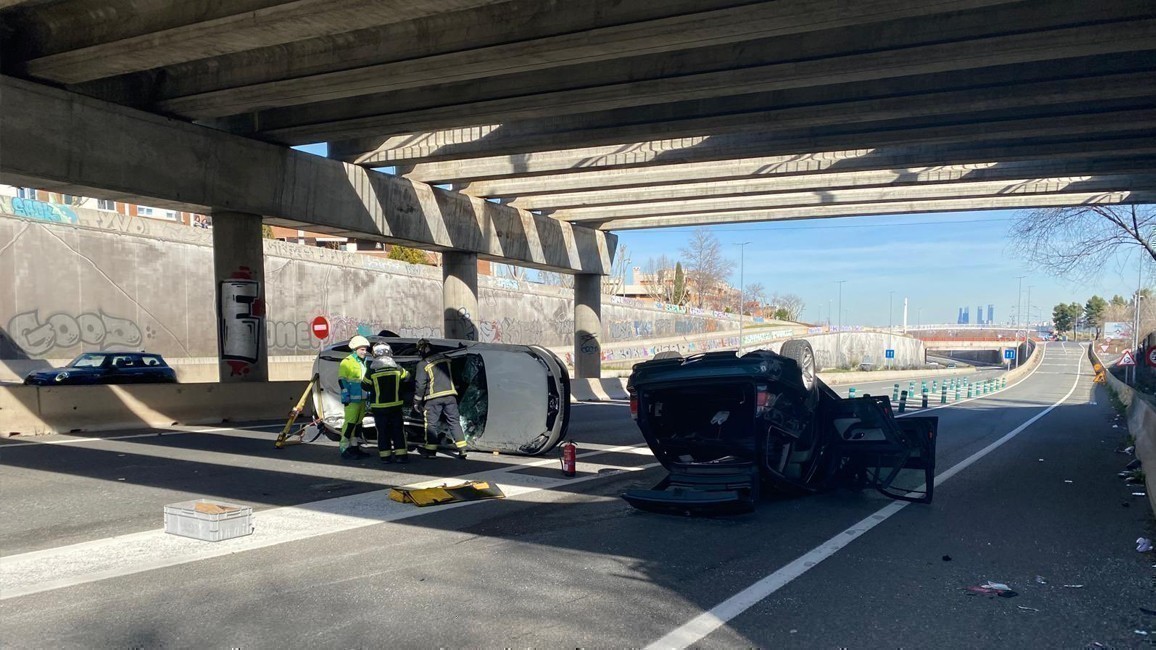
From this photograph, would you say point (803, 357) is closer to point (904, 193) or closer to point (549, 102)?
point (549, 102)

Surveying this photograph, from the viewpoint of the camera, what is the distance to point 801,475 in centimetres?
875

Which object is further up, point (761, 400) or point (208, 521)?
point (761, 400)

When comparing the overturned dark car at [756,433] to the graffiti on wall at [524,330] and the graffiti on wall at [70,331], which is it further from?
the graffiti on wall at [524,330]

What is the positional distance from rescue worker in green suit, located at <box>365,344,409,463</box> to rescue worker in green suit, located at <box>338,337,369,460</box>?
0.21 metres

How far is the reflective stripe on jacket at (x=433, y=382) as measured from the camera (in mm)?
10781

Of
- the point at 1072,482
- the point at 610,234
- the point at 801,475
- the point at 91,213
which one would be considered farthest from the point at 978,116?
the point at 91,213

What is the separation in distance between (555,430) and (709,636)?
6.63 meters

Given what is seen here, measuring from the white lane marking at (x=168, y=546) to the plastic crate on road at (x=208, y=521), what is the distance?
0.20ft

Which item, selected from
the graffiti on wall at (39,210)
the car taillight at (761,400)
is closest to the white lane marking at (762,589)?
the car taillight at (761,400)

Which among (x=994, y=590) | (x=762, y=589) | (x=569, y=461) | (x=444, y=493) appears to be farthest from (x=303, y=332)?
(x=994, y=590)

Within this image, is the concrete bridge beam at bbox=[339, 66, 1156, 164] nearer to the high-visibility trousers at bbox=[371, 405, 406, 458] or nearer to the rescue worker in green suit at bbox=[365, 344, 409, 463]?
the rescue worker in green suit at bbox=[365, 344, 409, 463]

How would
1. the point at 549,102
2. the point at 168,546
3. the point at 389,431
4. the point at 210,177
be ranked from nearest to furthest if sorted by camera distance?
the point at 168,546 → the point at 389,431 → the point at 549,102 → the point at 210,177

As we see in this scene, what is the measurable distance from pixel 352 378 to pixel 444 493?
312 cm

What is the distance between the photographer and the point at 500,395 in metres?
11.6
